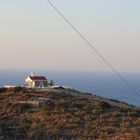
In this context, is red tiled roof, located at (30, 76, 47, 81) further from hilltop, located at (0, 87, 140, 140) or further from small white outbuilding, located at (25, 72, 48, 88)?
hilltop, located at (0, 87, 140, 140)

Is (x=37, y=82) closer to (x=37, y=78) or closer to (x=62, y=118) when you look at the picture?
(x=37, y=78)

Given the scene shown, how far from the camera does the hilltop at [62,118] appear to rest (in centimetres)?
2694

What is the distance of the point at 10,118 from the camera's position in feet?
105

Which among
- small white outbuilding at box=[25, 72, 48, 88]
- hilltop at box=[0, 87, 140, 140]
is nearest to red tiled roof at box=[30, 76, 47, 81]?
small white outbuilding at box=[25, 72, 48, 88]

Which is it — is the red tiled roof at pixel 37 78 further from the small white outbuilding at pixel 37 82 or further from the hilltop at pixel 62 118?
the hilltop at pixel 62 118

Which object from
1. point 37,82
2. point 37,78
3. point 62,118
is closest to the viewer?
point 62,118

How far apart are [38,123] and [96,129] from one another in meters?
2.88

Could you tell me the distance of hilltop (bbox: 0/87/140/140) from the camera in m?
26.9

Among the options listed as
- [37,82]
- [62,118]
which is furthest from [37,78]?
[62,118]

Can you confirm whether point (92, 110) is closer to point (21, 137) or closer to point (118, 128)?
point (118, 128)

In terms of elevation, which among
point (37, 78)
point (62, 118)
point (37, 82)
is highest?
point (37, 78)

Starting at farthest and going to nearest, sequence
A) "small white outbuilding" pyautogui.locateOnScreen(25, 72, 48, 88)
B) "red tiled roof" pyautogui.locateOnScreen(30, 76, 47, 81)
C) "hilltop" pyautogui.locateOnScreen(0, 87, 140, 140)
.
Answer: "red tiled roof" pyautogui.locateOnScreen(30, 76, 47, 81) → "small white outbuilding" pyautogui.locateOnScreen(25, 72, 48, 88) → "hilltop" pyautogui.locateOnScreen(0, 87, 140, 140)

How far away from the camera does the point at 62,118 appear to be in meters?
31.6

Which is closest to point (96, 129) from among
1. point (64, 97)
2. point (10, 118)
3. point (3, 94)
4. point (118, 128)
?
point (118, 128)
